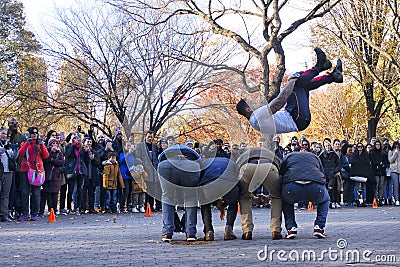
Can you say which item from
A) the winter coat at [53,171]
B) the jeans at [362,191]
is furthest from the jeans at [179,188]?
the jeans at [362,191]

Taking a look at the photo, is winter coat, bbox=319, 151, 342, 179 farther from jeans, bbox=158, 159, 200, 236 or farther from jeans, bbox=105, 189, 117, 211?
jeans, bbox=158, 159, 200, 236

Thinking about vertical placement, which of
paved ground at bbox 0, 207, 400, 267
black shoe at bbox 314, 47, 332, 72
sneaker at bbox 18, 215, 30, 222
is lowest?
paved ground at bbox 0, 207, 400, 267

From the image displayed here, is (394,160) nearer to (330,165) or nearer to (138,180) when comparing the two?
(330,165)

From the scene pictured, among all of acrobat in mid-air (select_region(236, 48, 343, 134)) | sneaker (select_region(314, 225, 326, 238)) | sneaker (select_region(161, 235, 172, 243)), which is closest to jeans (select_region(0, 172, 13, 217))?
sneaker (select_region(161, 235, 172, 243))

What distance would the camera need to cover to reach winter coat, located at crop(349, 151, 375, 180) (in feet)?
72.2

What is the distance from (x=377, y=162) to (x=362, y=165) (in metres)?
0.61

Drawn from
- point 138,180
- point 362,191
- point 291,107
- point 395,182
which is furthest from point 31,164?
point 395,182

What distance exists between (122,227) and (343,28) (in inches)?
866

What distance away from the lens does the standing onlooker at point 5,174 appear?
1535cm

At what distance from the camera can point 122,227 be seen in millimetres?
13781

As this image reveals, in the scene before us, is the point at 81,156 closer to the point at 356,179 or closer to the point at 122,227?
the point at 122,227

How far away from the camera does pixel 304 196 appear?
10734 millimetres

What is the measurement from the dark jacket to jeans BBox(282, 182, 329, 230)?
0.32 feet

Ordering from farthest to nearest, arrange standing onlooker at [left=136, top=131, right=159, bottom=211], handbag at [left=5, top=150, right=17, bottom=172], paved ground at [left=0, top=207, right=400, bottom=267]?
handbag at [left=5, top=150, right=17, bottom=172]
standing onlooker at [left=136, top=131, right=159, bottom=211]
paved ground at [left=0, top=207, right=400, bottom=267]
